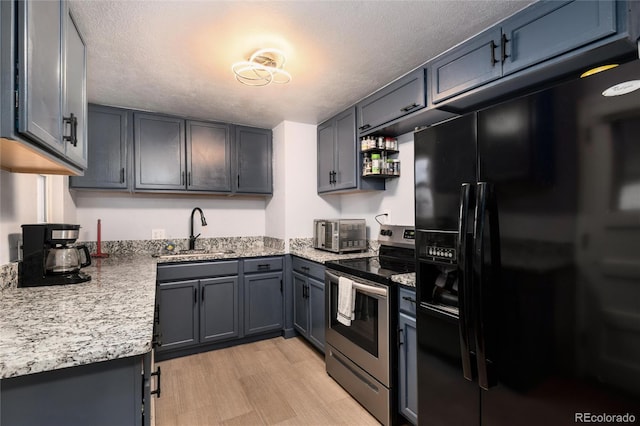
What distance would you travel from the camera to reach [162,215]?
3.24 metres

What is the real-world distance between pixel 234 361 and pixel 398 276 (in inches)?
68.1

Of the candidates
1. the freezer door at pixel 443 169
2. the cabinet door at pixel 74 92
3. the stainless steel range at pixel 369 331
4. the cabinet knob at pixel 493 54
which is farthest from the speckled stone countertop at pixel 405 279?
the cabinet door at pixel 74 92

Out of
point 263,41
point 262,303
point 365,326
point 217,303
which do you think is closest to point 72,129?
point 263,41

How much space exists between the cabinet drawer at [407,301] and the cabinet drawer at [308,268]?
0.95m

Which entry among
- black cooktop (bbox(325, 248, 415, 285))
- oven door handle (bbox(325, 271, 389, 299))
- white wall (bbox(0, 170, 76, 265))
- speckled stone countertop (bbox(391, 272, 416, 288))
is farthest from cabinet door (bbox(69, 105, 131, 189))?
speckled stone countertop (bbox(391, 272, 416, 288))

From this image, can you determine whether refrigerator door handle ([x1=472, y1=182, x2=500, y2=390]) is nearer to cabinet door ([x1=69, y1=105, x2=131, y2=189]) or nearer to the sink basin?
the sink basin

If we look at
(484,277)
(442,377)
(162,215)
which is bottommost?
(442,377)

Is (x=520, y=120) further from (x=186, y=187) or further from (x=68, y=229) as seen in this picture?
(x=186, y=187)

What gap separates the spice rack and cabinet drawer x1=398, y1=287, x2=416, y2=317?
1.20m

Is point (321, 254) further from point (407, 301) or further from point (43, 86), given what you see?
point (43, 86)

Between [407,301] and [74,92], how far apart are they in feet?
6.45

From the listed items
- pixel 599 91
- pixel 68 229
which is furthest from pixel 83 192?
pixel 599 91

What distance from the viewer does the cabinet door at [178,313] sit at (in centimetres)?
265

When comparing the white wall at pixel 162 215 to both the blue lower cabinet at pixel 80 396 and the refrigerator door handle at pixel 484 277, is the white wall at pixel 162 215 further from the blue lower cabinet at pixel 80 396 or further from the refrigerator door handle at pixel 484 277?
the refrigerator door handle at pixel 484 277
